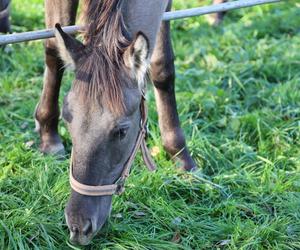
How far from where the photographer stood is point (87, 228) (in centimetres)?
270

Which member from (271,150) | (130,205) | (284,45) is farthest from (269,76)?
(130,205)

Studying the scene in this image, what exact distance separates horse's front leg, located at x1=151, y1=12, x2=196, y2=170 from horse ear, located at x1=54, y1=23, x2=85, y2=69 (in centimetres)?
105

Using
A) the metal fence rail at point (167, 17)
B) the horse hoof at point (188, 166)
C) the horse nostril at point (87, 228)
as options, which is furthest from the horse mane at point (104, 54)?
the horse hoof at point (188, 166)

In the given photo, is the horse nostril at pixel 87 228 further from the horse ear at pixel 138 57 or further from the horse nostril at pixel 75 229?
the horse ear at pixel 138 57

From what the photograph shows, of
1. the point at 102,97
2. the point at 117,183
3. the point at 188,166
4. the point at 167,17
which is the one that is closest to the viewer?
the point at 102,97

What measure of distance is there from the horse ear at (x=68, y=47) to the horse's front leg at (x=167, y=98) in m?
1.05

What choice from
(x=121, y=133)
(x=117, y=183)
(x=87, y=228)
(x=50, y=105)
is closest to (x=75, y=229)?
(x=87, y=228)

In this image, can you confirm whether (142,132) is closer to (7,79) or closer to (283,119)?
(283,119)

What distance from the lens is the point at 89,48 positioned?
2.77 meters

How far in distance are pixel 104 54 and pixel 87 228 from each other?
2.60 feet

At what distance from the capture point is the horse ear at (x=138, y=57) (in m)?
2.61

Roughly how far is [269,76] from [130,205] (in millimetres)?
2213

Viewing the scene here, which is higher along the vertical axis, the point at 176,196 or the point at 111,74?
the point at 111,74

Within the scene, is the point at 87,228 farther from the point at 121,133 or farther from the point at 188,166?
the point at 188,166
